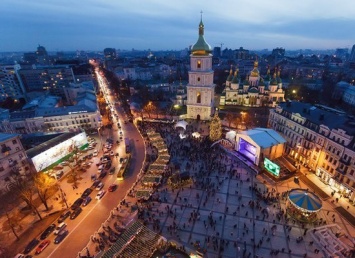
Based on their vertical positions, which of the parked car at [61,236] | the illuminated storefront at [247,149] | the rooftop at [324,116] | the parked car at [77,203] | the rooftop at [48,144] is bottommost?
the parked car at [61,236]

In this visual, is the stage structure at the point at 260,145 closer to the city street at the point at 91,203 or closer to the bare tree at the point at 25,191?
the city street at the point at 91,203

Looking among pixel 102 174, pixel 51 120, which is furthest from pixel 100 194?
pixel 51 120

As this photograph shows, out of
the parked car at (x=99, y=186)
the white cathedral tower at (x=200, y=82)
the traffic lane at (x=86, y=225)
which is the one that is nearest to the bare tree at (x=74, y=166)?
the parked car at (x=99, y=186)

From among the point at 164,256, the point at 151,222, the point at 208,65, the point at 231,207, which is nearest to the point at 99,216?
the point at 151,222

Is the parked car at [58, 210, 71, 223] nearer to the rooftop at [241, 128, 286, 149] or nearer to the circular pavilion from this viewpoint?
the circular pavilion

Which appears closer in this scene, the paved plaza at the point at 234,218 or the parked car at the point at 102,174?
the paved plaza at the point at 234,218

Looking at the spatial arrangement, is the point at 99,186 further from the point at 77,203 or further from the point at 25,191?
the point at 25,191
